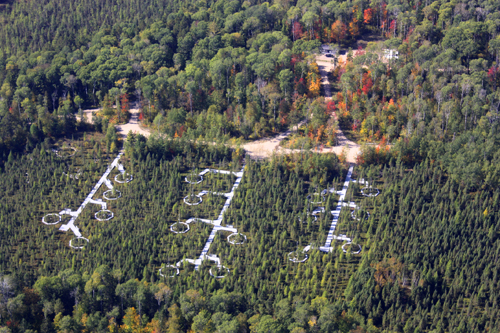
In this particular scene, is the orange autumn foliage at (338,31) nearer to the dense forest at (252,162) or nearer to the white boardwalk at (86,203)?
the dense forest at (252,162)

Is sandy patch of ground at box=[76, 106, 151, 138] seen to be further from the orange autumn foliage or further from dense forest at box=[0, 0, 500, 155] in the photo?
the orange autumn foliage

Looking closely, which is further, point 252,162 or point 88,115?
point 88,115

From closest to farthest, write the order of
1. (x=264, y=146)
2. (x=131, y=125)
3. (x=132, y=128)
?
(x=264, y=146) < (x=132, y=128) < (x=131, y=125)

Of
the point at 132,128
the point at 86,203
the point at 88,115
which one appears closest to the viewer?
the point at 86,203

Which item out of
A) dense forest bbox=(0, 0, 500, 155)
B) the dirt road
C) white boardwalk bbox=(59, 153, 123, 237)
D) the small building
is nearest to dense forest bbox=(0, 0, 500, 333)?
dense forest bbox=(0, 0, 500, 155)

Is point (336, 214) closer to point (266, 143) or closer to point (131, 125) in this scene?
point (266, 143)

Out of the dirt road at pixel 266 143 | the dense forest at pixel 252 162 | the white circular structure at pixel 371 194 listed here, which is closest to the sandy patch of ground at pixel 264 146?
the dirt road at pixel 266 143

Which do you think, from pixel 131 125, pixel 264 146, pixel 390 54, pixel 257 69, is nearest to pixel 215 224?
pixel 264 146

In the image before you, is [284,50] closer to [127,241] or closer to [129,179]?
[129,179]
